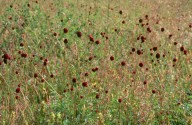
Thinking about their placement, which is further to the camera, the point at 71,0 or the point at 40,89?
the point at 71,0

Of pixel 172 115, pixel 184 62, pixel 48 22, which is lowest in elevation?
pixel 172 115

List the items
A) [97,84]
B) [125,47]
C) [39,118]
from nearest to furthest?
1. [39,118]
2. [97,84]
3. [125,47]

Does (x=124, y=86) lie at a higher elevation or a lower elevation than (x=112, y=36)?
lower

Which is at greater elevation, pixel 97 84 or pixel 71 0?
pixel 71 0

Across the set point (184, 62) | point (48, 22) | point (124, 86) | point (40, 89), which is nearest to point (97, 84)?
point (124, 86)

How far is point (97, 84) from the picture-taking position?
3484mm

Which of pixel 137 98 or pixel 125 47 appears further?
pixel 125 47

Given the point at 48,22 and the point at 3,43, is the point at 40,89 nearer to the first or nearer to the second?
the point at 3,43

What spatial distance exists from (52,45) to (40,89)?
1271mm

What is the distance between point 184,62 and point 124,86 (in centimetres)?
113

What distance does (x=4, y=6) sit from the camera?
6.96 metres

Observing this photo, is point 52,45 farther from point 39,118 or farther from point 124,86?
point 39,118

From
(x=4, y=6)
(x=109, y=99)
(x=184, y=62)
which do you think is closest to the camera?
(x=109, y=99)

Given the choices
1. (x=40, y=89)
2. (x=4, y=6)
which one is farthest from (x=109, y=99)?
(x=4, y=6)
